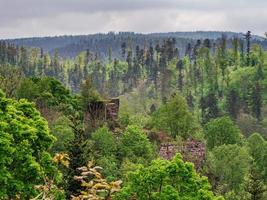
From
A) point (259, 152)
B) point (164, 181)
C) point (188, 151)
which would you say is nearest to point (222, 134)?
point (259, 152)

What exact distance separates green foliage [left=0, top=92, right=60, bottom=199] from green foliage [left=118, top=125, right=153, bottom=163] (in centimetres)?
2583

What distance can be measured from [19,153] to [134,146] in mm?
29705

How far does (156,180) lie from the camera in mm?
38438

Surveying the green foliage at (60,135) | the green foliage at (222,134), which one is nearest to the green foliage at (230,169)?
the green foliage at (222,134)

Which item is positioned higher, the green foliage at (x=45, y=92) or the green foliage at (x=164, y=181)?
the green foliage at (x=45, y=92)

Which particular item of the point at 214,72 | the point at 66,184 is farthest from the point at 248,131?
the point at 66,184

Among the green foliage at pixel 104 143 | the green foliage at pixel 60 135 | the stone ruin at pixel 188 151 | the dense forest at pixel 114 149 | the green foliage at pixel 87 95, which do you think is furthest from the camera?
the green foliage at pixel 87 95

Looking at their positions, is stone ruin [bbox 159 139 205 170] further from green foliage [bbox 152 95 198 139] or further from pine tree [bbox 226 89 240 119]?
pine tree [bbox 226 89 240 119]

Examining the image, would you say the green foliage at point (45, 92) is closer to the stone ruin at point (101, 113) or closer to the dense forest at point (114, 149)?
the dense forest at point (114, 149)

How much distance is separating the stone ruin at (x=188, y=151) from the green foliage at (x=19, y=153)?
28.5 metres

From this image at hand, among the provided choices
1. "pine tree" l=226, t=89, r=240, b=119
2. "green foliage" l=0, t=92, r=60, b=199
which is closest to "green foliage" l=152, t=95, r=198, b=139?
"green foliage" l=0, t=92, r=60, b=199

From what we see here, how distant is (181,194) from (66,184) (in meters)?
8.54

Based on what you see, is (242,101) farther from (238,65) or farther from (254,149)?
(254,149)

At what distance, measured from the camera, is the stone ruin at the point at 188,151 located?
6764 centimetres
